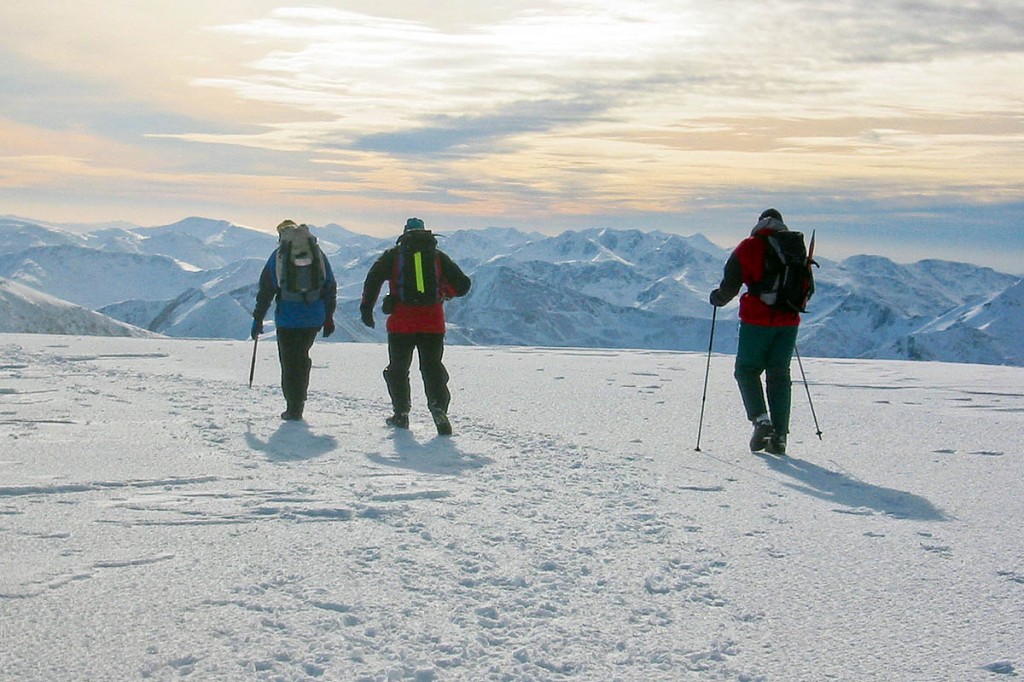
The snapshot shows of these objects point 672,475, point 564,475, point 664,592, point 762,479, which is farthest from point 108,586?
point 762,479

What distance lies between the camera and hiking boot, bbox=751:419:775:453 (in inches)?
278

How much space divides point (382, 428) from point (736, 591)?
4776 millimetres

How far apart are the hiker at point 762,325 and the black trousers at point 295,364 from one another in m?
3.96

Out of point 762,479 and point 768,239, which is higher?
point 768,239

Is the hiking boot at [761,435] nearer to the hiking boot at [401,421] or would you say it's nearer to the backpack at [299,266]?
the hiking boot at [401,421]

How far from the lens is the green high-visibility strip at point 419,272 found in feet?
26.5

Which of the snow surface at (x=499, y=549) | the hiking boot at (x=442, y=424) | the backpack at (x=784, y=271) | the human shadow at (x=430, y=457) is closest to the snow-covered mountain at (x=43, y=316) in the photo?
the hiking boot at (x=442, y=424)

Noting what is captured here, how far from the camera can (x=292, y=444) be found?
22.8 ft

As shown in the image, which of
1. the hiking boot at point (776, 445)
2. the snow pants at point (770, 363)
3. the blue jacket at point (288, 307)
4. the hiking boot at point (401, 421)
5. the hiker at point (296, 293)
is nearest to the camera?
the hiking boot at point (776, 445)

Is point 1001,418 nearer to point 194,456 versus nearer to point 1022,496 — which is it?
point 1022,496

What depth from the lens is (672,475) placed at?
6062 millimetres

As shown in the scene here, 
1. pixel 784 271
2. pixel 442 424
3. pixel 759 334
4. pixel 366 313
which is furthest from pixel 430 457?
pixel 784 271

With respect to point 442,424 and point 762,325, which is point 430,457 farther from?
point 762,325

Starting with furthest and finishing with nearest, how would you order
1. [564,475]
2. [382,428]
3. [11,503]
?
[382,428], [564,475], [11,503]
